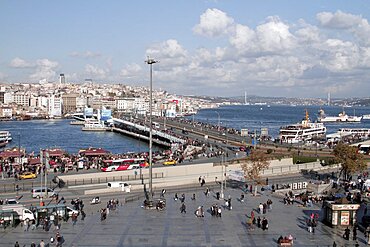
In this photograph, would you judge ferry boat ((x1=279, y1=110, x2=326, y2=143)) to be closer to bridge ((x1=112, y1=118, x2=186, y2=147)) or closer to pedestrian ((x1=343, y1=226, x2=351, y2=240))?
bridge ((x1=112, y1=118, x2=186, y2=147))

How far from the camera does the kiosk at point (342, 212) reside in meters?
17.6

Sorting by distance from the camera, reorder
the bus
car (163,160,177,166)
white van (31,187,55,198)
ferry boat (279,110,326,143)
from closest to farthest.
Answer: white van (31,187,55,198)
the bus
car (163,160,177,166)
ferry boat (279,110,326,143)

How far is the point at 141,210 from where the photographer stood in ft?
65.6

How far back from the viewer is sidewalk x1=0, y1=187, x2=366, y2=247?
15.4 metres

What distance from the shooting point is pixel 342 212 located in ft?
57.7

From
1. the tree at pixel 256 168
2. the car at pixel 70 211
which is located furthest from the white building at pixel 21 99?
the car at pixel 70 211

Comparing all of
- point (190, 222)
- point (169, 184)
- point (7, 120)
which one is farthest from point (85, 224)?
point (7, 120)

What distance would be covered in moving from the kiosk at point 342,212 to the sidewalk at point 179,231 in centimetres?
47

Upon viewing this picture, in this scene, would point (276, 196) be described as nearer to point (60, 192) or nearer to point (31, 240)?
point (60, 192)

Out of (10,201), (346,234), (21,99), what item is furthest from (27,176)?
(21,99)

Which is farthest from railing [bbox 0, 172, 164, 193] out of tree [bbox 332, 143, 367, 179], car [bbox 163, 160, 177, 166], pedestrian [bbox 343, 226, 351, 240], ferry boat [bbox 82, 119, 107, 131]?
ferry boat [bbox 82, 119, 107, 131]

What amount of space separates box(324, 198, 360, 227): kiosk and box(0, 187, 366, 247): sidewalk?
466 millimetres

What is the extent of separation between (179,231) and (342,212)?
572cm

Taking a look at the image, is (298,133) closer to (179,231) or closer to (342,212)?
(342,212)
